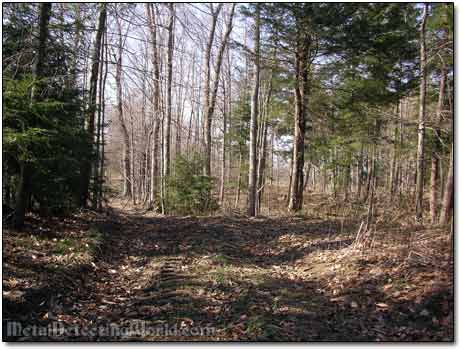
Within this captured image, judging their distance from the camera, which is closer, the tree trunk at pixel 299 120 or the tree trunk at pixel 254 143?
the tree trunk at pixel 254 143

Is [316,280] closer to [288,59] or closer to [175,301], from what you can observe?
[175,301]

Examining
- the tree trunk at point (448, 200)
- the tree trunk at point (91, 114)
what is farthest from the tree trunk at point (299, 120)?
the tree trunk at point (448, 200)

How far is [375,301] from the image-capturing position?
4.20 metres

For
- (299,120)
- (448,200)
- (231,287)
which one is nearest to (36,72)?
(231,287)

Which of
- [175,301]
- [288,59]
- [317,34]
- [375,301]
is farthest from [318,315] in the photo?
[288,59]

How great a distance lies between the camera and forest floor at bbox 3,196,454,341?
11.8ft

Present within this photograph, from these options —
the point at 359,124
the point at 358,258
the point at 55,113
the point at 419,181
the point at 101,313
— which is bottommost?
the point at 101,313

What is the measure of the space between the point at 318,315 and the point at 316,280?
1.34m

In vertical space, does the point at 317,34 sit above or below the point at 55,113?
above

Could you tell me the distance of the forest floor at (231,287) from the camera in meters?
3.61

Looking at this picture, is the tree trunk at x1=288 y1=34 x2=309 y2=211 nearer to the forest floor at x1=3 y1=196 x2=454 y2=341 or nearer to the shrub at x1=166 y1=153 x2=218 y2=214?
the shrub at x1=166 y1=153 x2=218 y2=214

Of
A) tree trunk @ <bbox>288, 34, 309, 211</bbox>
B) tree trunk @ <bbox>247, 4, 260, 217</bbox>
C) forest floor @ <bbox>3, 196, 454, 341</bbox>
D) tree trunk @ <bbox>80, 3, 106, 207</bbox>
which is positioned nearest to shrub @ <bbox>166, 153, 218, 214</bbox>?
tree trunk @ <bbox>247, 4, 260, 217</bbox>

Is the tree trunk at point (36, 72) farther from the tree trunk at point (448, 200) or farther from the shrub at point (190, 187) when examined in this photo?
A: the tree trunk at point (448, 200)

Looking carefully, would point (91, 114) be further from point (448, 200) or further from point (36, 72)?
point (448, 200)
